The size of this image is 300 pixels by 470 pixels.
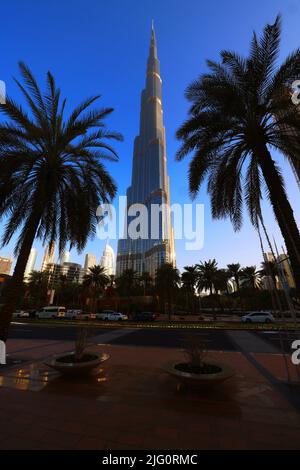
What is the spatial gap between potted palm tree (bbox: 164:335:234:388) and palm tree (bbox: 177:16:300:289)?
3060 millimetres

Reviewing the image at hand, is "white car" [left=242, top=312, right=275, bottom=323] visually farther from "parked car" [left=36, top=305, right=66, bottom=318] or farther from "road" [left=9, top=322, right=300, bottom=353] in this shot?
"parked car" [left=36, top=305, right=66, bottom=318]

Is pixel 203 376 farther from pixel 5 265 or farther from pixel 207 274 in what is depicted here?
pixel 5 265

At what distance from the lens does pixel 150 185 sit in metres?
128

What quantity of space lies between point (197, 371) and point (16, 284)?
22.9ft

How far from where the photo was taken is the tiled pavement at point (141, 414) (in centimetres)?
367

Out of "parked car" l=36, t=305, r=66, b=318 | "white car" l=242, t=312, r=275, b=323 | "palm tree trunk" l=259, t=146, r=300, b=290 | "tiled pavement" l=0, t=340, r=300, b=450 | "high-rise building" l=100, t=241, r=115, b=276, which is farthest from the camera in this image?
"high-rise building" l=100, t=241, r=115, b=276

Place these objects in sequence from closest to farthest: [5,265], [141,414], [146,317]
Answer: [141,414]
[146,317]
[5,265]

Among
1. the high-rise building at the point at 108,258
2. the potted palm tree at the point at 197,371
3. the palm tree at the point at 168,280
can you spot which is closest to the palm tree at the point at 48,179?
the potted palm tree at the point at 197,371

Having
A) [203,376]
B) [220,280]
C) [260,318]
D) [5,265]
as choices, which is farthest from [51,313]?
[5,265]

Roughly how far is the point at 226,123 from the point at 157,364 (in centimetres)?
922

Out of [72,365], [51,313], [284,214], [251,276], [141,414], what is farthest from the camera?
[251,276]

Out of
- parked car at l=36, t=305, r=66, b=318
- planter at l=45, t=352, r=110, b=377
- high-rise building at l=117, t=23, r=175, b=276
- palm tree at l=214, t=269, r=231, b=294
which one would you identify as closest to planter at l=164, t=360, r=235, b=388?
planter at l=45, t=352, r=110, b=377

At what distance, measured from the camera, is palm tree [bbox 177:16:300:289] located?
7.64 metres
